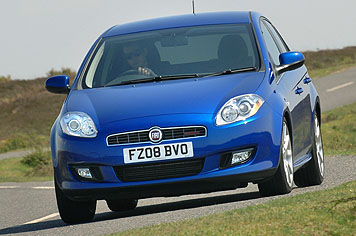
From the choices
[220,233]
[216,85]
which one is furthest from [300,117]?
[220,233]

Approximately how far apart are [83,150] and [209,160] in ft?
3.37

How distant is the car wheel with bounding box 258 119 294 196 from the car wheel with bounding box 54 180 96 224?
1.57 metres

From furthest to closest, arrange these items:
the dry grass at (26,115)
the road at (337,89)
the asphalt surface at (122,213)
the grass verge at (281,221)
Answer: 1. the dry grass at (26,115)
2. the road at (337,89)
3. the asphalt surface at (122,213)
4. the grass verge at (281,221)

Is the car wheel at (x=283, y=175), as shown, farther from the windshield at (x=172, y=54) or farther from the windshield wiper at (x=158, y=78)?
the windshield wiper at (x=158, y=78)

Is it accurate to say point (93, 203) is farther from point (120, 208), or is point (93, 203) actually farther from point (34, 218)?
point (34, 218)

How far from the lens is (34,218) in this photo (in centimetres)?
1059

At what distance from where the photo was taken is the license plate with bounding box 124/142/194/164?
754cm

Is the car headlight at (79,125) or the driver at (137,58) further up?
the driver at (137,58)

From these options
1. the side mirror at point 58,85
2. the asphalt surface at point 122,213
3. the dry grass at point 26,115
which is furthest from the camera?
the dry grass at point 26,115

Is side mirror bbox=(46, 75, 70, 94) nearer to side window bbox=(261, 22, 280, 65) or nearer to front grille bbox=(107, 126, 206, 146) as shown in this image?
front grille bbox=(107, 126, 206, 146)

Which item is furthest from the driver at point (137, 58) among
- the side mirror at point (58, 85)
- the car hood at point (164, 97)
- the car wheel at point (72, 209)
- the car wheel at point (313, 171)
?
the car wheel at point (313, 171)

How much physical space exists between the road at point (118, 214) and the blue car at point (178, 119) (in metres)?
0.24

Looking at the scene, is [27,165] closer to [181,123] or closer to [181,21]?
[181,21]

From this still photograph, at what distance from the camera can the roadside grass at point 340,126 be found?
109 feet
